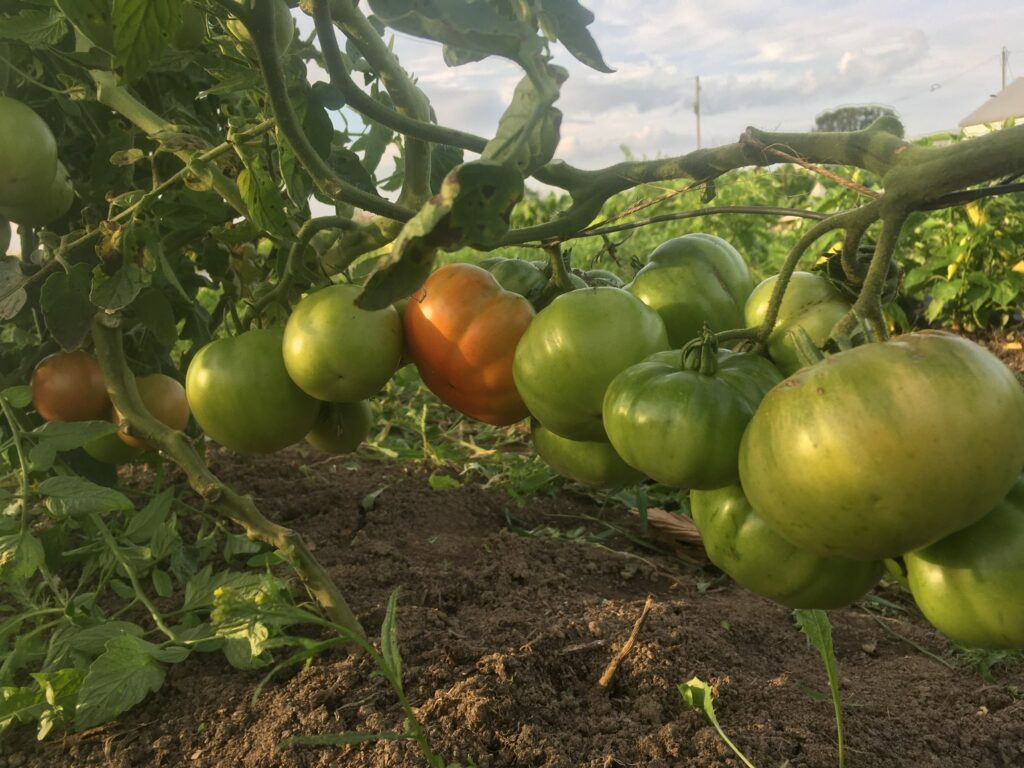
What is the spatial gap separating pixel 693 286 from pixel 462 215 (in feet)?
1.10

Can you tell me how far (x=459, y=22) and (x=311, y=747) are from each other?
114 centimetres

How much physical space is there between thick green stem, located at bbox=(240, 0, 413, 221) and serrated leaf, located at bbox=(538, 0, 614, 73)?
24 cm

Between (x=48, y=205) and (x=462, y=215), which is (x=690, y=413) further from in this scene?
(x=48, y=205)

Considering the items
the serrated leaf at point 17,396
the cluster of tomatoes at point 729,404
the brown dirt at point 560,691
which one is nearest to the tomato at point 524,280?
the cluster of tomatoes at point 729,404

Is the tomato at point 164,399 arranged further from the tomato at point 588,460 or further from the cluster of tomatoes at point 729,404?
the tomato at point 588,460

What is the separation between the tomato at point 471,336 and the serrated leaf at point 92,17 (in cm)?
44

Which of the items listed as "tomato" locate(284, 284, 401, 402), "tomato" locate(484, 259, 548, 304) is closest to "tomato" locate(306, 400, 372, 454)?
"tomato" locate(284, 284, 401, 402)

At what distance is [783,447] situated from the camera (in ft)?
1.89

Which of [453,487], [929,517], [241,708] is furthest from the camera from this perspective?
[453,487]

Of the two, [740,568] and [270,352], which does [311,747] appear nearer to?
[270,352]

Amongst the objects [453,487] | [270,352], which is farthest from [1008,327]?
[270,352]

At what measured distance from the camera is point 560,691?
1517 mm

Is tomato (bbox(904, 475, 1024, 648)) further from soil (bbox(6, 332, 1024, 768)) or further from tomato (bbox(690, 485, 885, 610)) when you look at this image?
soil (bbox(6, 332, 1024, 768))

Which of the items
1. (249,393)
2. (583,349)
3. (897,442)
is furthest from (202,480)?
(897,442)
